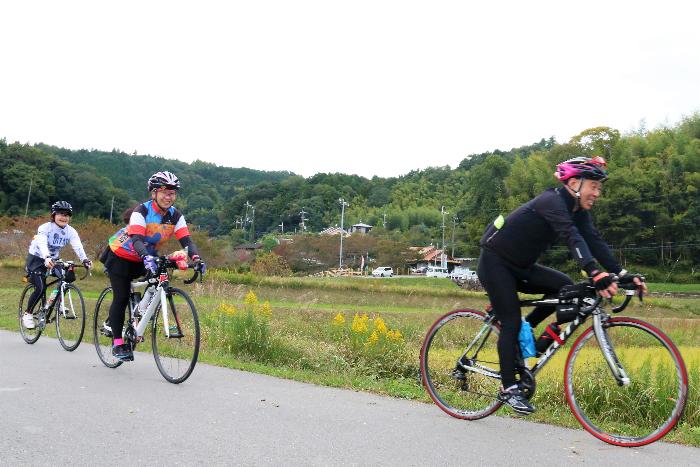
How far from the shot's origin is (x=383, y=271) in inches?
3078

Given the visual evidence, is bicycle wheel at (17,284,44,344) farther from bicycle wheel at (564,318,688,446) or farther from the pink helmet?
the pink helmet

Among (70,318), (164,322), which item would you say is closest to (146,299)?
(164,322)

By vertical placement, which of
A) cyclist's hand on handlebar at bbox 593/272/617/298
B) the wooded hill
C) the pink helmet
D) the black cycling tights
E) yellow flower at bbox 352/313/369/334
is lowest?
yellow flower at bbox 352/313/369/334

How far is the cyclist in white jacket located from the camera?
9.35m

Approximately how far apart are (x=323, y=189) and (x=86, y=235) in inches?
3956

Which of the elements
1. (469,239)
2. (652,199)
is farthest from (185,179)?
(652,199)

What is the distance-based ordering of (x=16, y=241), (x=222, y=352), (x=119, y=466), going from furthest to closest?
(x=16, y=241) < (x=222, y=352) < (x=119, y=466)

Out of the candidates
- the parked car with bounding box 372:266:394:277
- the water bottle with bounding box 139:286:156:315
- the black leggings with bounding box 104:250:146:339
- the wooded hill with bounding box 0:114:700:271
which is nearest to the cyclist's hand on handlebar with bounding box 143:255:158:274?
the water bottle with bounding box 139:286:156:315

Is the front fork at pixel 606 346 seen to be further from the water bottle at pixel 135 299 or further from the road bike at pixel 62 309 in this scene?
the road bike at pixel 62 309

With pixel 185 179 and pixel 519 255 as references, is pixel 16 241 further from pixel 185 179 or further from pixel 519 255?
pixel 185 179

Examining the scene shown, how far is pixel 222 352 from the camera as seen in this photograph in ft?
28.7

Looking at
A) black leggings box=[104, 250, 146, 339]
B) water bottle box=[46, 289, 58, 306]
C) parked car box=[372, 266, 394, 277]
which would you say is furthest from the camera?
parked car box=[372, 266, 394, 277]

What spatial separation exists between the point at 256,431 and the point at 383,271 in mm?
73941

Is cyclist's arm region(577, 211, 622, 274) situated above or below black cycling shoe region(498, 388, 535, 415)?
above
